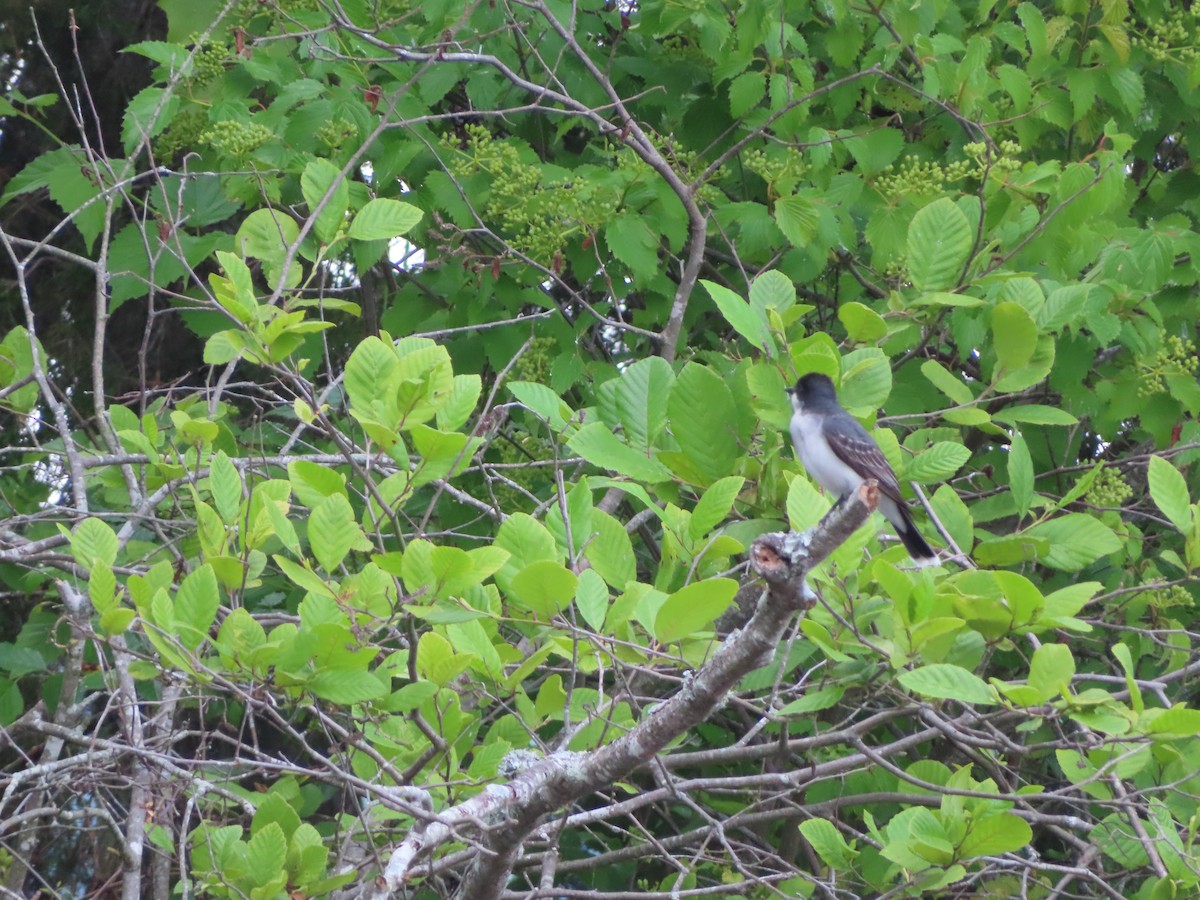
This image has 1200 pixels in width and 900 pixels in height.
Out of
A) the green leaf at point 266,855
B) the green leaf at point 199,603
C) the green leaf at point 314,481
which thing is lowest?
the green leaf at point 266,855

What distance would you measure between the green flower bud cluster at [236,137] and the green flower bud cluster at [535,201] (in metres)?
0.72

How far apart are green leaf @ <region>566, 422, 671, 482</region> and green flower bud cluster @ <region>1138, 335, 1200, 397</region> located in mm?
2158

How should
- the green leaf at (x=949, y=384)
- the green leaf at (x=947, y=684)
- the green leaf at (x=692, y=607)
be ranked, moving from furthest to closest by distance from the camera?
the green leaf at (x=949, y=384), the green leaf at (x=947, y=684), the green leaf at (x=692, y=607)

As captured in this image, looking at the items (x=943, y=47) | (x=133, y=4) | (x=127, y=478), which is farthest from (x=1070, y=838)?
(x=133, y=4)

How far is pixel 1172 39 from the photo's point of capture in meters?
4.88

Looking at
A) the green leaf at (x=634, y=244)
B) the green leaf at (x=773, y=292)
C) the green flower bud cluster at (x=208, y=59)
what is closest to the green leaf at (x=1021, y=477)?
the green leaf at (x=773, y=292)

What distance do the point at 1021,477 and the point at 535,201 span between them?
6.45ft

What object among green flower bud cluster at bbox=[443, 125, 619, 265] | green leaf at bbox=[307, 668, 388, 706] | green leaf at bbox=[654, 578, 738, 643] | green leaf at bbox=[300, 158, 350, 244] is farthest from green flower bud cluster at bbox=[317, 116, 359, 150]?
green leaf at bbox=[654, 578, 738, 643]

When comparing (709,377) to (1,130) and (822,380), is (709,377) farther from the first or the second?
(1,130)

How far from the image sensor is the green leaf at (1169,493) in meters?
2.95

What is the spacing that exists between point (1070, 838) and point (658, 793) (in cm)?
143

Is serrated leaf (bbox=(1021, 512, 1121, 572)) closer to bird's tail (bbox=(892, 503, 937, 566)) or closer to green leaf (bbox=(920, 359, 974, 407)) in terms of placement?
green leaf (bbox=(920, 359, 974, 407))

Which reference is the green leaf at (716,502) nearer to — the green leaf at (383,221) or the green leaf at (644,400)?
the green leaf at (644,400)

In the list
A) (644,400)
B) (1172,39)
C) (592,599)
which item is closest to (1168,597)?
(644,400)
